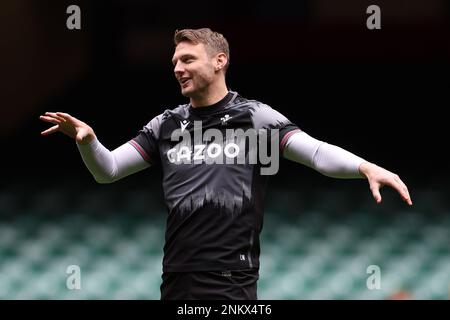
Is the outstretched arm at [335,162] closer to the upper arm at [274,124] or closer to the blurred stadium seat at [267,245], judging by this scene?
the upper arm at [274,124]

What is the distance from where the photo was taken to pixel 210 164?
2955mm

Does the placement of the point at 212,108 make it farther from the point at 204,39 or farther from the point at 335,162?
the point at 335,162

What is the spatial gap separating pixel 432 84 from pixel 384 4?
0.79m

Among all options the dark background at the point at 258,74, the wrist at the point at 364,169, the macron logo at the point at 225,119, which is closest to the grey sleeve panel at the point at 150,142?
the macron logo at the point at 225,119

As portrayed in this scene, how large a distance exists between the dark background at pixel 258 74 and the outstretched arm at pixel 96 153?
265 cm

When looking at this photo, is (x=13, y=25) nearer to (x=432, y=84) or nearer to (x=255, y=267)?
(x=432, y=84)

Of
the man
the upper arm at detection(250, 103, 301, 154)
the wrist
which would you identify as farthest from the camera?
the upper arm at detection(250, 103, 301, 154)

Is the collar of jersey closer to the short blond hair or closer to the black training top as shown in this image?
the black training top

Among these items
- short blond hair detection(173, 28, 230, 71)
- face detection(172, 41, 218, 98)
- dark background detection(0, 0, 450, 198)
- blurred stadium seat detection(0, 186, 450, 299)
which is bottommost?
blurred stadium seat detection(0, 186, 450, 299)

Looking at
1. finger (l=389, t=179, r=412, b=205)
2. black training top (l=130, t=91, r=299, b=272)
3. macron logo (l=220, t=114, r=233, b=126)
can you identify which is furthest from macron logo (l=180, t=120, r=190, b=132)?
finger (l=389, t=179, r=412, b=205)

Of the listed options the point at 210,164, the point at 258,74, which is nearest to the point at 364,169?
the point at 210,164

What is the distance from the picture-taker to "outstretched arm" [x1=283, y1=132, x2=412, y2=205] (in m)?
2.73

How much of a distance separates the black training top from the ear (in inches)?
4.2

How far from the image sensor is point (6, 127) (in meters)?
6.14
